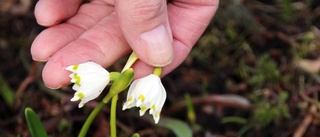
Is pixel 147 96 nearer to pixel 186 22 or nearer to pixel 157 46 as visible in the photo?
pixel 157 46

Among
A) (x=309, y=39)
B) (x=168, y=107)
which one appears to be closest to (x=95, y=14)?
(x=168, y=107)

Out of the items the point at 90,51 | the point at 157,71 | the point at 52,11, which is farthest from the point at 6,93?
the point at 157,71

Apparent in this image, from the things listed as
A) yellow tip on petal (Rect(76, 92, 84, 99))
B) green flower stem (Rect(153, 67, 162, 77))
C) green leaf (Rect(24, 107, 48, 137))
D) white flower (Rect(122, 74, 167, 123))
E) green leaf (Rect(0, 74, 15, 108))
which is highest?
yellow tip on petal (Rect(76, 92, 84, 99))

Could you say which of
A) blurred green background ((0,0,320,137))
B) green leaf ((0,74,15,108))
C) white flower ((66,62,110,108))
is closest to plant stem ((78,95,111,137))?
white flower ((66,62,110,108))

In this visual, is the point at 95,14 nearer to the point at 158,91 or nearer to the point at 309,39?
the point at 158,91

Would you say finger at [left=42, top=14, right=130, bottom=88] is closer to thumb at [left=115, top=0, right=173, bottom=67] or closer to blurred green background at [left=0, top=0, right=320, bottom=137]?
thumb at [left=115, top=0, right=173, bottom=67]
